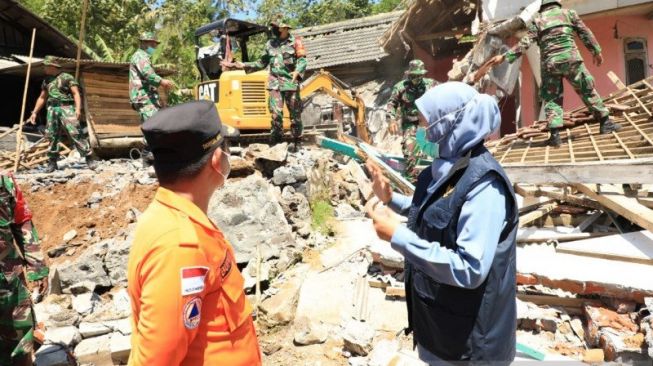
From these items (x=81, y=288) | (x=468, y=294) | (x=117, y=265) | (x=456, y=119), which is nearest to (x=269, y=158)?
(x=117, y=265)

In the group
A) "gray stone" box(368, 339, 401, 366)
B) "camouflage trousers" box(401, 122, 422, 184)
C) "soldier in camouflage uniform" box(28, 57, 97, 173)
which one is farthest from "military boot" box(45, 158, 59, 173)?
"gray stone" box(368, 339, 401, 366)

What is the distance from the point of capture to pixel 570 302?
12.6 ft

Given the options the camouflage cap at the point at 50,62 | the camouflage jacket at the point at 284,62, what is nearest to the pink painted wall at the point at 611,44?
the camouflage jacket at the point at 284,62

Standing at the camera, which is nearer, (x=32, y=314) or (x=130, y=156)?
(x=32, y=314)

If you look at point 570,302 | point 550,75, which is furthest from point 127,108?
point 570,302

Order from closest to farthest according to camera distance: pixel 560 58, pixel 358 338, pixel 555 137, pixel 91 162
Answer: pixel 358 338, pixel 560 58, pixel 555 137, pixel 91 162

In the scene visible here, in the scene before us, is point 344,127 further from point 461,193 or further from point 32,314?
point 461,193

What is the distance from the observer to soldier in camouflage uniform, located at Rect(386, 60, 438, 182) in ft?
25.3

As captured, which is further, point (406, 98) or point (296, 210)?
point (406, 98)

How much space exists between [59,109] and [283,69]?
420 cm

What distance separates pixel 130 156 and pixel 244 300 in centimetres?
876

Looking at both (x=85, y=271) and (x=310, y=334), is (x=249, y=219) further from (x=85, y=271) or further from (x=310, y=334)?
(x=310, y=334)

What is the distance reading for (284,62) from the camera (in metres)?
7.96

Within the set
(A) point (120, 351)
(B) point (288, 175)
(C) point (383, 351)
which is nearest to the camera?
(C) point (383, 351)
